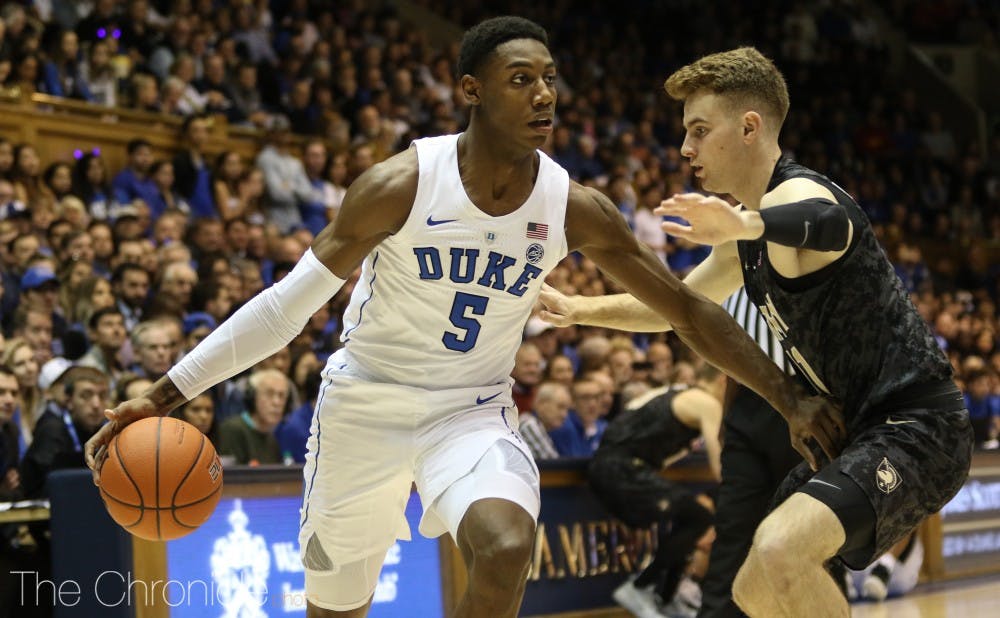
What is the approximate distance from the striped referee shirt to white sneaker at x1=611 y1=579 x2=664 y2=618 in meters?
2.42

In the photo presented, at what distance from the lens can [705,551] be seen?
831cm

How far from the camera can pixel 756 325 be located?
5.89 m

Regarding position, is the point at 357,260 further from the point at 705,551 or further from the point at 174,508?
the point at 705,551

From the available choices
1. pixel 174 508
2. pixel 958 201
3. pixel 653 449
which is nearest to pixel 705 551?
pixel 653 449

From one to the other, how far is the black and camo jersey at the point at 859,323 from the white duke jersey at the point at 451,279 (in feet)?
2.57

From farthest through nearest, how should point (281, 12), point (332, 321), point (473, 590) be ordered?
point (281, 12) → point (332, 321) → point (473, 590)

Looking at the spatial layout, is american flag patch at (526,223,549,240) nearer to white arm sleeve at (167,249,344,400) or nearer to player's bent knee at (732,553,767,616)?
white arm sleeve at (167,249,344,400)

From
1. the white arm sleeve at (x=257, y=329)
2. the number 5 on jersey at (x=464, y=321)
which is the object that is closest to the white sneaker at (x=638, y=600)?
the number 5 on jersey at (x=464, y=321)

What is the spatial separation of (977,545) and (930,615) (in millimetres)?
2670

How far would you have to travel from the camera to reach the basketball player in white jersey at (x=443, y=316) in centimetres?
406

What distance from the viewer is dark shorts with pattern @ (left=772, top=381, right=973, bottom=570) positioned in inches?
146

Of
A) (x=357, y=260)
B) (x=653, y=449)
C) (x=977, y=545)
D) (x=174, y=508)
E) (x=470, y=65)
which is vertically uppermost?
(x=470, y=65)

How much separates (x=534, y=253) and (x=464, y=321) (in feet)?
1.08

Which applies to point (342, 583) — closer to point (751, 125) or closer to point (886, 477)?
point (886, 477)
